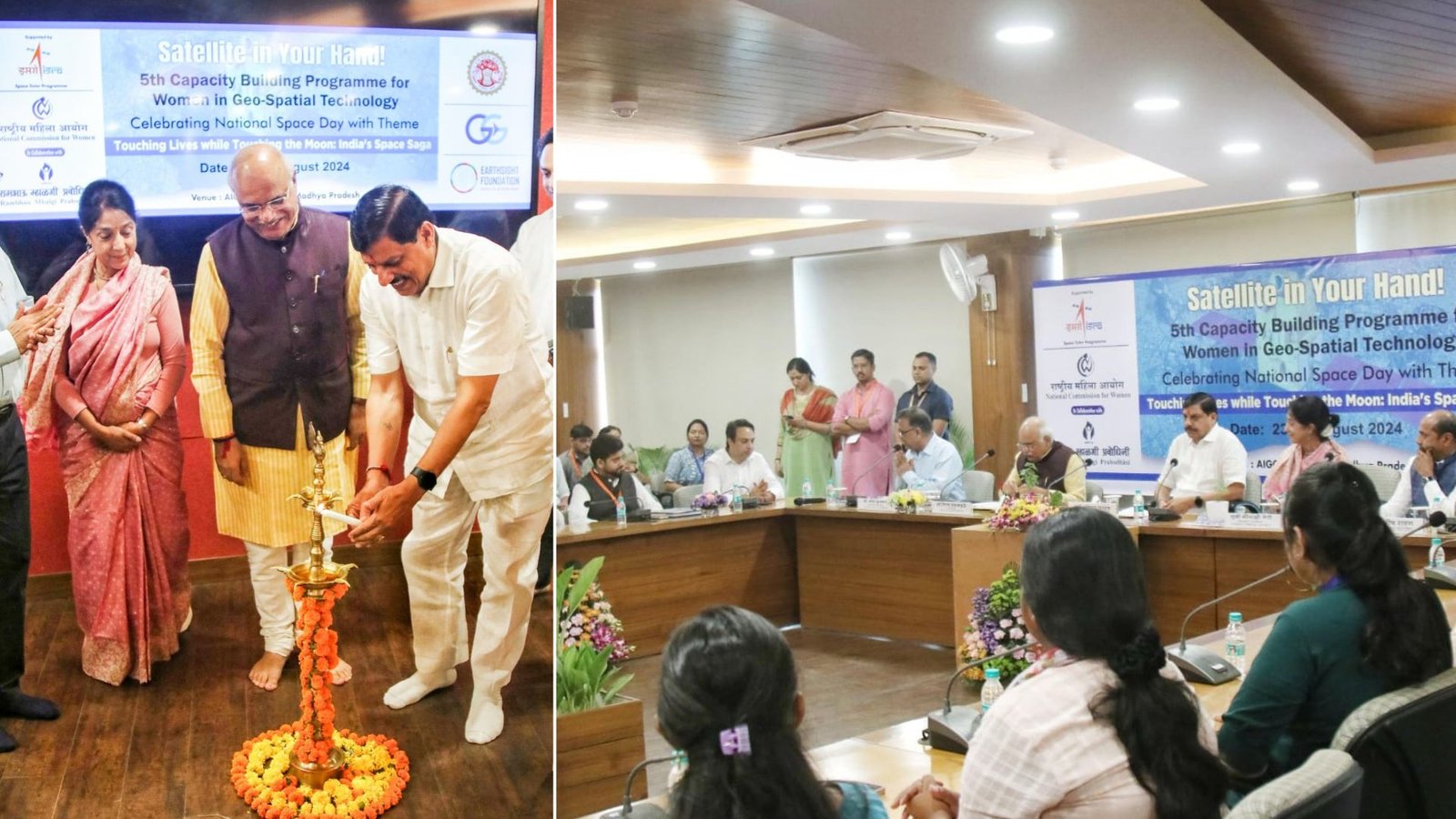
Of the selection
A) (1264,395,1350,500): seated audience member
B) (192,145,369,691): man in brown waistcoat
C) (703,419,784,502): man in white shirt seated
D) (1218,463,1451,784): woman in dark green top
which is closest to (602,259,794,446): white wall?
(703,419,784,502): man in white shirt seated

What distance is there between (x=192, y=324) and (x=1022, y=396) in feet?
25.7

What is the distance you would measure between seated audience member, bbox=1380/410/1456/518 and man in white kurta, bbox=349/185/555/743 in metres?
4.55

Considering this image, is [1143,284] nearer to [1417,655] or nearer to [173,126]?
[1417,655]

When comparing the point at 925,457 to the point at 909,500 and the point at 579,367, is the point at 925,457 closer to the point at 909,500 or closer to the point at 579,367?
the point at 909,500

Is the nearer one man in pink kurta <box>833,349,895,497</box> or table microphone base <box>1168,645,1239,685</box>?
table microphone base <box>1168,645,1239,685</box>

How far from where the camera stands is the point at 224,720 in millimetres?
2158

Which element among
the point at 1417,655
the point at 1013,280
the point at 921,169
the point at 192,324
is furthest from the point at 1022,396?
the point at 192,324

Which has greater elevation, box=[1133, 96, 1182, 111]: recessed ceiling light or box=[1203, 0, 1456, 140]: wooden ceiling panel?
box=[1203, 0, 1456, 140]: wooden ceiling panel

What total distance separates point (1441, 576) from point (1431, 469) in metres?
1.63

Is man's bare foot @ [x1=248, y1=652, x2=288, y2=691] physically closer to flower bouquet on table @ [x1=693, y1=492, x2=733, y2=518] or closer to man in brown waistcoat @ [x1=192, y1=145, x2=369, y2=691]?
man in brown waistcoat @ [x1=192, y1=145, x2=369, y2=691]

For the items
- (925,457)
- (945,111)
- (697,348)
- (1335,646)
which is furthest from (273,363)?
(697,348)

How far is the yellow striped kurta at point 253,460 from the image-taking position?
214 cm

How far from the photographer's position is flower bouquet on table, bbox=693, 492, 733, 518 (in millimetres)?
7168

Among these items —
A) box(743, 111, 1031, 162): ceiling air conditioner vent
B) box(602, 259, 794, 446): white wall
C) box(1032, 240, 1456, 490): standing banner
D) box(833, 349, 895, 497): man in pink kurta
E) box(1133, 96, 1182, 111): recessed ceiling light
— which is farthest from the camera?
box(602, 259, 794, 446): white wall
